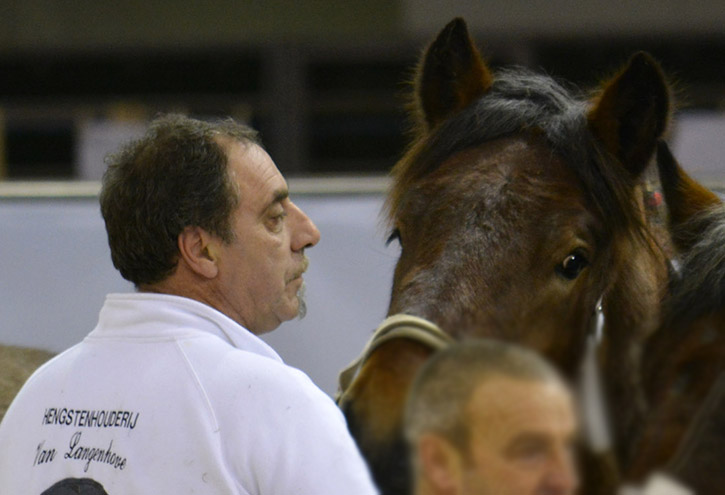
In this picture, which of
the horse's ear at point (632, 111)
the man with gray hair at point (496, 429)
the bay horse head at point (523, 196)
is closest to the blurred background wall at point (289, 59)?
the bay horse head at point (523, 196)

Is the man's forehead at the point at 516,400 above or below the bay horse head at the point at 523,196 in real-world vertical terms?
above

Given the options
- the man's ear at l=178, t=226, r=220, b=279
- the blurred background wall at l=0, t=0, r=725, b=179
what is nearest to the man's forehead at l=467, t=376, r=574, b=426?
the man's ear at l=178, t=226, r=220, b=279

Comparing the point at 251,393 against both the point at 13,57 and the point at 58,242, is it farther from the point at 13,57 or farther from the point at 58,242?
the point at 13,57

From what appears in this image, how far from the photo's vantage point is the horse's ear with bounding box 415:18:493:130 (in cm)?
253

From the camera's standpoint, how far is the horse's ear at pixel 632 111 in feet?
7.51

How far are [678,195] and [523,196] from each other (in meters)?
0.46

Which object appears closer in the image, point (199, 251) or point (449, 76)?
point (199, 251)

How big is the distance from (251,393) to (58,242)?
192 cm

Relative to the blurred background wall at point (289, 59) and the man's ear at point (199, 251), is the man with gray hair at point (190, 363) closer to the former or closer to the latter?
the man's ear at point (199, 251)

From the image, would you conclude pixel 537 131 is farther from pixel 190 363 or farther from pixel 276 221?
pixel 190 363

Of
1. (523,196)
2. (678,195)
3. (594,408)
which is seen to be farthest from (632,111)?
(594,408)

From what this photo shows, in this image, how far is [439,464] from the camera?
27.4 inches

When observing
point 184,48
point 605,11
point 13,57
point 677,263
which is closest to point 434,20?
point 605,11

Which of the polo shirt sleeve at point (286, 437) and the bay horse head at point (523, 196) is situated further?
the bay horse head at point (523, 196)
